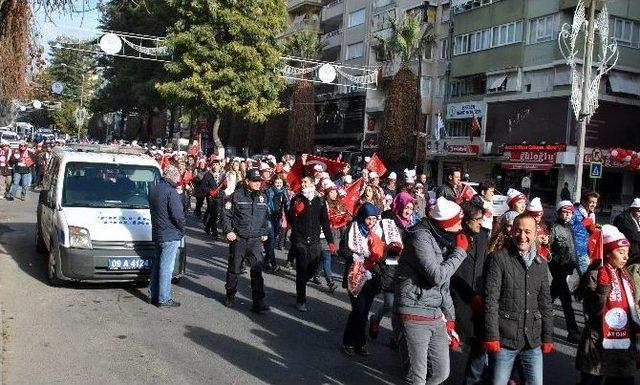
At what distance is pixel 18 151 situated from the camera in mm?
22047

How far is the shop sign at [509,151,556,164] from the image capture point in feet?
110

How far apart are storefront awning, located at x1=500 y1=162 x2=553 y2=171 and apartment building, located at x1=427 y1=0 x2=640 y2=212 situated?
0.05 m

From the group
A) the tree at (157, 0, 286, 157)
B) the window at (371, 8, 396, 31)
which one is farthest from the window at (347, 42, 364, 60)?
the tree at (157, 0, 286, 157)

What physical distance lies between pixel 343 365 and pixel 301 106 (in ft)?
153

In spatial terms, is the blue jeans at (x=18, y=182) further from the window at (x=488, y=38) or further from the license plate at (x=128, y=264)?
the window at (x=488, y=38)

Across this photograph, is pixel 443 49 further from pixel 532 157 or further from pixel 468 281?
pixel 468 281

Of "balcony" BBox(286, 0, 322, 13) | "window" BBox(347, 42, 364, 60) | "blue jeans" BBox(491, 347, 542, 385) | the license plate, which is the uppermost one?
"balcony" BBox(286, 0, 322, 13)

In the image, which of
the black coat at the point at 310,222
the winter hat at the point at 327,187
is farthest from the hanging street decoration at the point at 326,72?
the black coat at the point at 310,222

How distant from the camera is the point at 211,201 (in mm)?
16375

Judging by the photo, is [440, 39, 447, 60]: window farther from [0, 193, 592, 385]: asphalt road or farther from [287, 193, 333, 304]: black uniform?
[287, 193, 333, 304]: black uniform

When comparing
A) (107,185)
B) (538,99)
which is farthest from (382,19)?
(107,185)

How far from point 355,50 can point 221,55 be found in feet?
74.0

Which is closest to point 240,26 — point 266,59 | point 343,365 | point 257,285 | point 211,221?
point 266,59

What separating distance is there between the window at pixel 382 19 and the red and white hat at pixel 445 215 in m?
41.3
